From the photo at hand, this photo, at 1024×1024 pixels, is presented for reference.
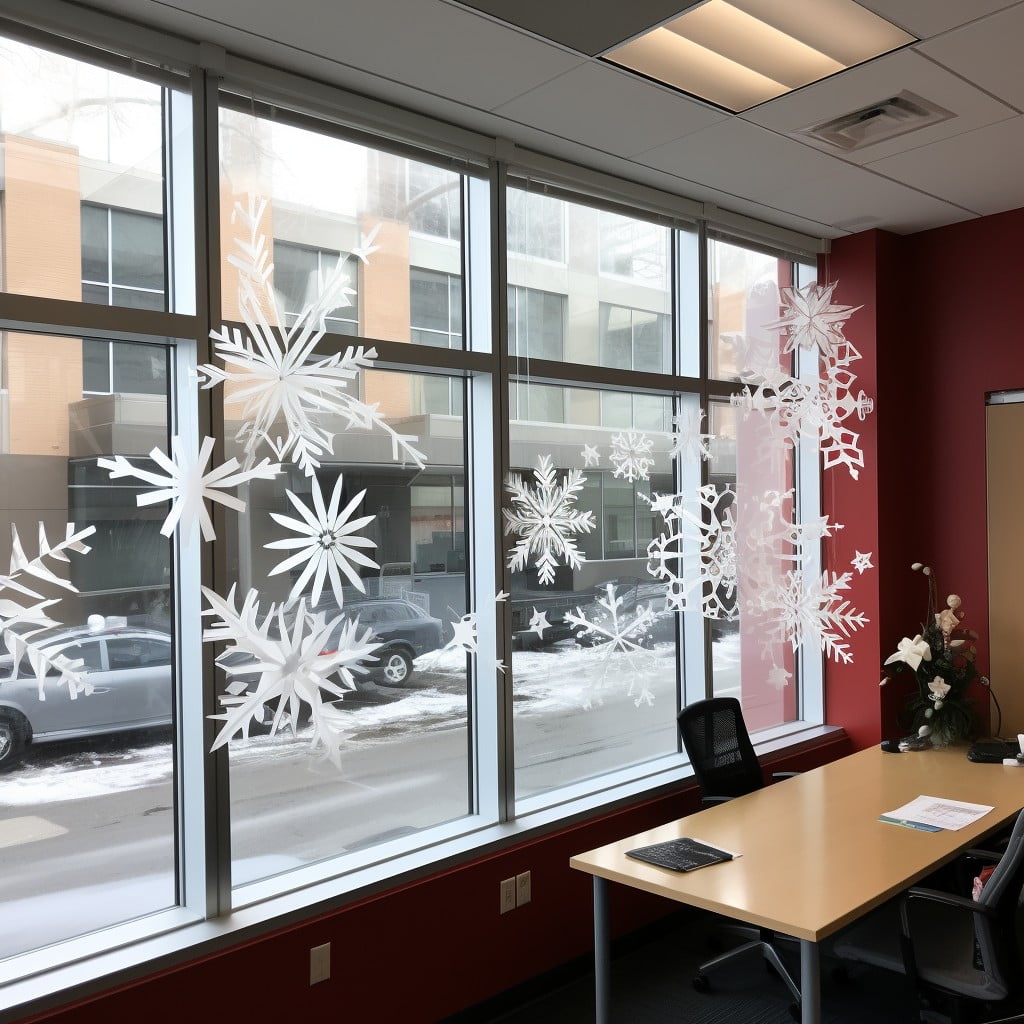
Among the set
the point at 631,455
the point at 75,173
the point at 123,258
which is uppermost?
the point at 75,173

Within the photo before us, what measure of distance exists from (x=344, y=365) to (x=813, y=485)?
10.1ft

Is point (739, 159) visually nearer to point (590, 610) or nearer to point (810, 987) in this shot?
point (590, 610)

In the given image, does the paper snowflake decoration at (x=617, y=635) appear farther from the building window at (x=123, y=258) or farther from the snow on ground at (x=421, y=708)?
the building window at (x=123, y=258)

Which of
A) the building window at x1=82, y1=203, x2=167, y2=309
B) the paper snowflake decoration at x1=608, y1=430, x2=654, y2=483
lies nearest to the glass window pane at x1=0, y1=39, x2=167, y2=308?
the building window at x1=82, y1=203, x2=167, y2=309

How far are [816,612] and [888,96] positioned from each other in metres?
2.57

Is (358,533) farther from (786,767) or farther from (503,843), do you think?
(786,767)

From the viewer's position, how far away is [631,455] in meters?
4.19

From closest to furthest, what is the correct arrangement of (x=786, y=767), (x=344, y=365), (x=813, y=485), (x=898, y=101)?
A: (x=344, y=365)
(x=898, y=101)
(x=786, y=767)
(x=813, y=485)

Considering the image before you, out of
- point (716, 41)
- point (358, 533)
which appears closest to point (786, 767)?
point (358, 533)

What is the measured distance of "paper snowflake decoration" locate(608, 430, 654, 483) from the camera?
412cm

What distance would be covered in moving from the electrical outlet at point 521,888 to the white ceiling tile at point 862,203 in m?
3.11

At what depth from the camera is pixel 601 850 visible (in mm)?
3086

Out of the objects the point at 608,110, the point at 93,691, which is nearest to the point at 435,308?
the point at 608,110

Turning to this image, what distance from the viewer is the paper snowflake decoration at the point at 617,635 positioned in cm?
404
